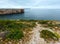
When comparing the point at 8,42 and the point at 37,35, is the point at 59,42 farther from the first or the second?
the point at 8,42

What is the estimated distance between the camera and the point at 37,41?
53.0 feet

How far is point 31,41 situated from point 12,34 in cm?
191

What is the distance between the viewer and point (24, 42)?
15.9 m

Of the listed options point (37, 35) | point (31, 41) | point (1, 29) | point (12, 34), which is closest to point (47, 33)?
point (37, 35)

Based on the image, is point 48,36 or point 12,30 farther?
point 12,30

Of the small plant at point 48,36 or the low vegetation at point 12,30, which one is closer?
the low vegetation at point 12,30

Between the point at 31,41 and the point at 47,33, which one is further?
the point at 47,33

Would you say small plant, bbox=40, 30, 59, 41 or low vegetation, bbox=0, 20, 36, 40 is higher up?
low vegetation, bbox=0, 20, 36, 40

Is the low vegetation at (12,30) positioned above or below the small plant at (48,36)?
above

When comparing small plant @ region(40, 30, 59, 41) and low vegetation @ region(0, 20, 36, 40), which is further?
small plant @ region(40, 30, 59, 41)

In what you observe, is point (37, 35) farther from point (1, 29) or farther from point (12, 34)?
point (1, 29)

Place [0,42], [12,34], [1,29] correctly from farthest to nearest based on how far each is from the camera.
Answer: [1,29] → [12,34] → [0,42]

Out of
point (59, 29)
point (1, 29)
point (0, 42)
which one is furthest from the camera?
point (59, 29)

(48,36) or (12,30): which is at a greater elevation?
(12,30)
